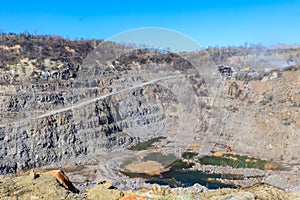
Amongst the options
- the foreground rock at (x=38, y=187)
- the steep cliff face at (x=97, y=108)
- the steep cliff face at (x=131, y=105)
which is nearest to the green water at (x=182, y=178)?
the steep cliff face at (x=131, y=105)

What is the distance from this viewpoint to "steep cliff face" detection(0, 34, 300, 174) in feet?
27.2

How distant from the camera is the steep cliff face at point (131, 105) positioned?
829cm

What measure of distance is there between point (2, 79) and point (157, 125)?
12935 mm

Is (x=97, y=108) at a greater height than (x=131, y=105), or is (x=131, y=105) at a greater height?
(x=131, y=105)

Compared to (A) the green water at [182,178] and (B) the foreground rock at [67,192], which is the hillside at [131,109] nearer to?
(A) the green water at [182,178]

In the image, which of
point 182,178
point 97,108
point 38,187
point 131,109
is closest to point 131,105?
point 131,109

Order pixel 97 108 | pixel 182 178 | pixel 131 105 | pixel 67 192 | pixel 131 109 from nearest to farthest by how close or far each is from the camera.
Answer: pixel 67 192 → pixel 131 109 → pixel 131 105 → pixel 97 108 → pixel 182 178

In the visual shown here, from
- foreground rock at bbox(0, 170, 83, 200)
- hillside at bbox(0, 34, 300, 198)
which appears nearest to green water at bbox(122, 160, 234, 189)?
hillside at bbox(0, 34, 300, 198)

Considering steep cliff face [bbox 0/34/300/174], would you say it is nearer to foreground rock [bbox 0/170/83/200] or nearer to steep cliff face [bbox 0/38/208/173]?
steep cliff face [bbox 0/38/208/173]

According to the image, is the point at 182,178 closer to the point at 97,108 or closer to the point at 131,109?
the point at 97,108

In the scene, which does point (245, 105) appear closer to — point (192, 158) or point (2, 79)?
point (192, 158)

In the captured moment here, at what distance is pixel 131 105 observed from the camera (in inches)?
387

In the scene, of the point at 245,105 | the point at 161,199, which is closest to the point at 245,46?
the point at 245,105

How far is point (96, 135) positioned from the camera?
784 centimetres
